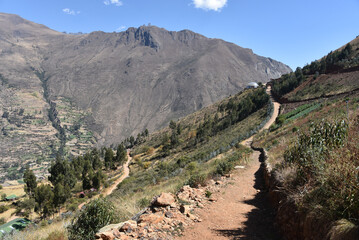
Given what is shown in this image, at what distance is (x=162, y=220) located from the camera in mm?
5867

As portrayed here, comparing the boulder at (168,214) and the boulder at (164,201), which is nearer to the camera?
the boulder at (168,214)

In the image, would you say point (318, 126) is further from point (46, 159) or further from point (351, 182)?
point (46, 159)

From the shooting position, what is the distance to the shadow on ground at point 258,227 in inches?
219

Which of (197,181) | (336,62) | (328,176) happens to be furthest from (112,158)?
(336,62)

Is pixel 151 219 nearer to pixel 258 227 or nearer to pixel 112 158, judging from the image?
pixel 258 227

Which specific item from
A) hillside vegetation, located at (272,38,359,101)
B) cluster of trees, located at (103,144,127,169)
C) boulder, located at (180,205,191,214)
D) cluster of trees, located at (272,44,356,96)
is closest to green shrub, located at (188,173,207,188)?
boulder, located at (180,205,191,214)

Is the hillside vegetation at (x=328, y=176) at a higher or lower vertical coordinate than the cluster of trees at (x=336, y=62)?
lower

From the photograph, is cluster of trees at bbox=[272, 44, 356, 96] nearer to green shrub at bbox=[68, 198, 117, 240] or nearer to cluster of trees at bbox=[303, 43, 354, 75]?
cluster of trees at bbox=[303, 43, 354, 75]

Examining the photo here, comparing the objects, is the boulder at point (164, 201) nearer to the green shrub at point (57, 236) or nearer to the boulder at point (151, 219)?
the boulder at point (151, 219)

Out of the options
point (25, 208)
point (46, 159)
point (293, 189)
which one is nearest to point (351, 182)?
point (293, 189)

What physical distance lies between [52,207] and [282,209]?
45203mm

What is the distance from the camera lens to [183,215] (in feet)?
21.1

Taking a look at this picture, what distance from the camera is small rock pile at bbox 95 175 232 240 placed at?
5070 millimetres

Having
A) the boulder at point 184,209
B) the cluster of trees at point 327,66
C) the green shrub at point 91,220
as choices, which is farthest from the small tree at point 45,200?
the cluster of trees at point 327,66
